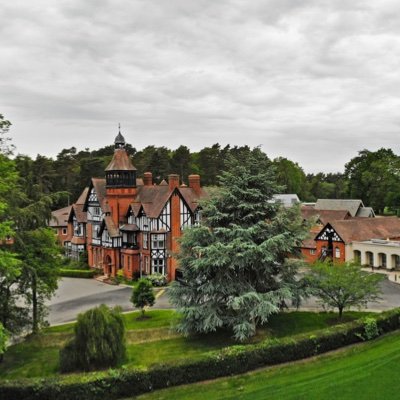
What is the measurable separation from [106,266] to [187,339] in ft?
74.0

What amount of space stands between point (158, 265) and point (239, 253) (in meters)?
21.1

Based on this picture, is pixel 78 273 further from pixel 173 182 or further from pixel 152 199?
pixel 173 182

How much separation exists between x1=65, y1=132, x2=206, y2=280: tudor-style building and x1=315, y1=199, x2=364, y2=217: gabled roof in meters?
29.1

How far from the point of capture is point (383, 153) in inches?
3223

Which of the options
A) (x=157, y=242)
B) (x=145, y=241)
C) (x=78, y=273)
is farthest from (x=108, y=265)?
(x=157, y=242)

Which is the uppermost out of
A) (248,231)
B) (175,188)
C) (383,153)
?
(383,153)

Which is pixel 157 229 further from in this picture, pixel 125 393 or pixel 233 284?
pixel 125 393

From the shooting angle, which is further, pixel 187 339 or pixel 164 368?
pixel 187 339

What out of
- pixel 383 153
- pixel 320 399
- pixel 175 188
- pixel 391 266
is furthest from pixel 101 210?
pixel 383 153

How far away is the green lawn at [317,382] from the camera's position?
17203mm

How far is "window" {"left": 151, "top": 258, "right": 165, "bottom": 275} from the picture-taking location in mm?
43188

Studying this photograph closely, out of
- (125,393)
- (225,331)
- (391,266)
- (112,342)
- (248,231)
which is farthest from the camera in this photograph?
(391,266)

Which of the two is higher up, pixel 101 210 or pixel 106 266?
pixel 101 210

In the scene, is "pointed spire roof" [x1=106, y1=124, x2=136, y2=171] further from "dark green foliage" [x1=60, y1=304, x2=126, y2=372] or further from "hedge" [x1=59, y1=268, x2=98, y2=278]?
"dark green foliage" [x1=60, y1=304, x2=126, y2=372]
